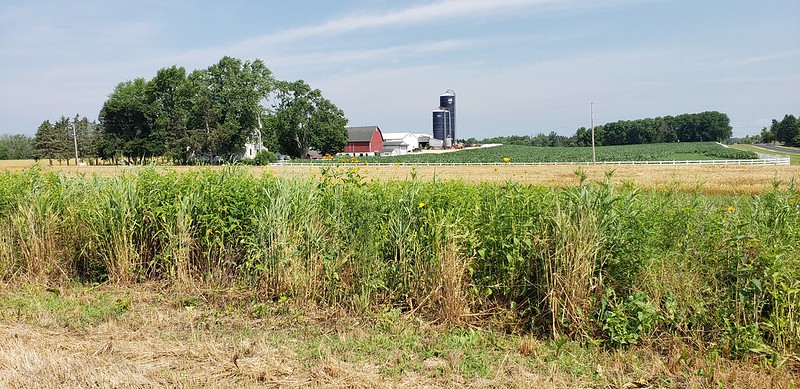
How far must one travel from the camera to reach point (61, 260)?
Result: 6.98 metres

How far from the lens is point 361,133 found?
103312mm

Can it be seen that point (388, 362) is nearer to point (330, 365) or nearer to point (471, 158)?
point (330, 365)

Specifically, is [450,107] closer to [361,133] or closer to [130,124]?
[361,133]

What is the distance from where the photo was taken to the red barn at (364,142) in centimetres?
10056

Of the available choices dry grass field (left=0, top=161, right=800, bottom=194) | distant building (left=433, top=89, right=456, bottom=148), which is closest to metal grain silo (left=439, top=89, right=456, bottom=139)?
distant building (left=433, top=89, right=456, bottom=148)

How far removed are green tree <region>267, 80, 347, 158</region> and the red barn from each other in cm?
2427

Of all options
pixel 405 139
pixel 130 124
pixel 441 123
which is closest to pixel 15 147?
pixel 130 124

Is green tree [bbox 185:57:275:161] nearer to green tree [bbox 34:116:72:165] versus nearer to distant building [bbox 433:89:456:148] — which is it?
green tree [bbox 34:116:72:165]

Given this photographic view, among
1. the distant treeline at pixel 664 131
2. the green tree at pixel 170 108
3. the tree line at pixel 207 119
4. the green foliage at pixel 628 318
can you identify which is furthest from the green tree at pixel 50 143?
the distant treeline at pixel 664 131

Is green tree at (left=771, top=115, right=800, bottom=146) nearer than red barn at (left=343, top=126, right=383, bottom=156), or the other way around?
red barn at (left=343, top=126, right=383, bottom=156)

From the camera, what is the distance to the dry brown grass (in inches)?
154

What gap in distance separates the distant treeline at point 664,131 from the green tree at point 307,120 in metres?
73.6

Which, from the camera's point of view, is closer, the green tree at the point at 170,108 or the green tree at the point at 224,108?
the green tree at the point at 224,108

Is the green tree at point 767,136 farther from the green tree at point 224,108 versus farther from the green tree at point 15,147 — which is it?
the green tree at point 15,147
